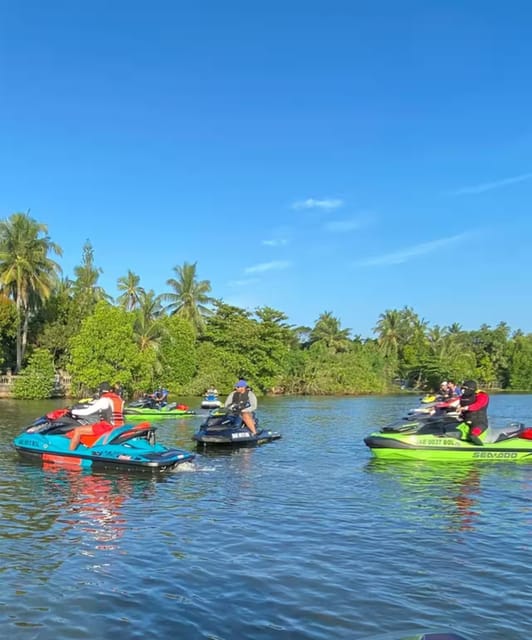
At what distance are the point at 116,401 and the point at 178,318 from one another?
41.5m

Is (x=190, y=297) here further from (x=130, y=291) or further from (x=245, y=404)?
(x=245, y=404)

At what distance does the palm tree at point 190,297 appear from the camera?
198ft

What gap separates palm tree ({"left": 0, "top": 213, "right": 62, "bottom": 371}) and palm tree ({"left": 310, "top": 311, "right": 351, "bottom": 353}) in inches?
1523

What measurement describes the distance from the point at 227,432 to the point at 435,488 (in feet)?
23.5

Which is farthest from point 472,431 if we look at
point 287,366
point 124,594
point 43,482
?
point 287,366

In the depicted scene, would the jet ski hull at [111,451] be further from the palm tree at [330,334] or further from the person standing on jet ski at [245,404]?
the palm tree at [330,334]

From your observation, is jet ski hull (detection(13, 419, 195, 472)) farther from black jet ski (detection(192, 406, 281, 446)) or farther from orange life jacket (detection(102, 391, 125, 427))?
black jet ski (detection(192, 406, 281, 446))

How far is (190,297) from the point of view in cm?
6128

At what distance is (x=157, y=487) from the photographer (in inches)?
503

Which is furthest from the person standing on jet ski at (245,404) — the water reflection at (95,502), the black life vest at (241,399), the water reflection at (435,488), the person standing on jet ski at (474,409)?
the person standing on jet ski at (474,409)

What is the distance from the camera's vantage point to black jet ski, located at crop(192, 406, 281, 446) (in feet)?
59.7

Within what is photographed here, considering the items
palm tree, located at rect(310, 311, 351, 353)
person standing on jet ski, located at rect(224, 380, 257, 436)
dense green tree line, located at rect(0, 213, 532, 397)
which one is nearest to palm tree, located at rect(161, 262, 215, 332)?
dense green tree line, located at rect(0, 213, 532, 397)

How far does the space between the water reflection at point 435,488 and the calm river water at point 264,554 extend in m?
0.05

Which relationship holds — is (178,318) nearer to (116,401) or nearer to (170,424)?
(170,424)
